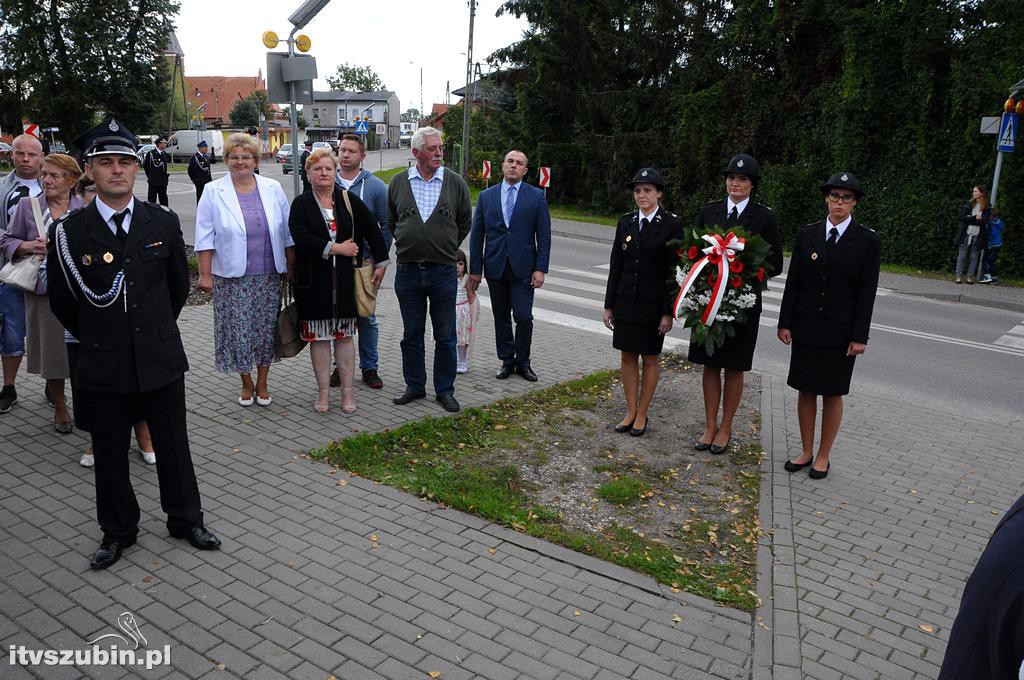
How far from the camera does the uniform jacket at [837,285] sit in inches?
217

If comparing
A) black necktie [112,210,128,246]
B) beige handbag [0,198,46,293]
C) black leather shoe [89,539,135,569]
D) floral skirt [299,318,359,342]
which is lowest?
black leather shoe [89,539,135,569]

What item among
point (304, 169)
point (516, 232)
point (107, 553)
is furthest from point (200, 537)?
point (516, 232)

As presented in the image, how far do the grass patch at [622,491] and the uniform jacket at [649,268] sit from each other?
4.48 feet

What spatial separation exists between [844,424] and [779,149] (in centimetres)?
1866

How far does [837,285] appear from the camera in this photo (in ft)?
18.2

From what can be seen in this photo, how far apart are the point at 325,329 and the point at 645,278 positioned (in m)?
2.59

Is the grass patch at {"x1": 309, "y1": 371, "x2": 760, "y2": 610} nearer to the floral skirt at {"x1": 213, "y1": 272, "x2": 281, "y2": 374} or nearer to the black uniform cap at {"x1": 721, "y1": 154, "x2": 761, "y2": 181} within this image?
the floral skirt at {"x1": 213, "y1": 272, "x2": 281, "y2": 374}

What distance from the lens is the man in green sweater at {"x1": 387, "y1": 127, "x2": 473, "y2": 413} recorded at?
260 inches

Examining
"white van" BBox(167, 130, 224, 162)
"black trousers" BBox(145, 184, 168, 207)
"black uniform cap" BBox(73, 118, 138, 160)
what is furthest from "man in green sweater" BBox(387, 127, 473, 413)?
"white van" BBox(167, 130, 224, 162)

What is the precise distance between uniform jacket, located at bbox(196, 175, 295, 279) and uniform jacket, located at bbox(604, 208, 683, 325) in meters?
2.66

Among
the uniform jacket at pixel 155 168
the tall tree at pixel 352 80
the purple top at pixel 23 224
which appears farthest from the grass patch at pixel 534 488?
the tall tree at pixel 352 80

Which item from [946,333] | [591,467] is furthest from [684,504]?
[946,333]

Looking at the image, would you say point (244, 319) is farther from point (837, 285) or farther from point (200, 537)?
point (837, 285)

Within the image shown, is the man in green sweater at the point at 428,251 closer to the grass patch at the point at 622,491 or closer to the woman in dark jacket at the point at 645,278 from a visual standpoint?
the woman in dark jacket at the point at 645,278
